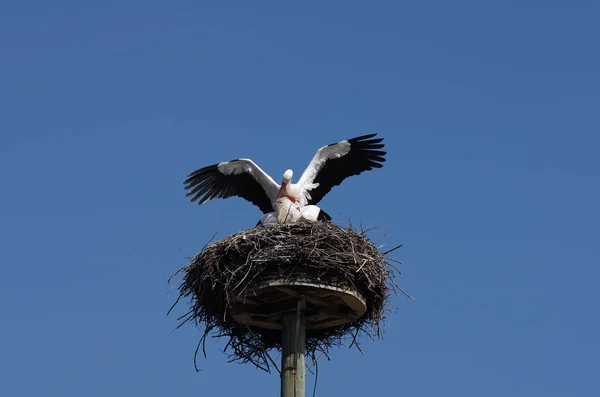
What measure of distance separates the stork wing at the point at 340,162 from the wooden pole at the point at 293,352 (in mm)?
3351

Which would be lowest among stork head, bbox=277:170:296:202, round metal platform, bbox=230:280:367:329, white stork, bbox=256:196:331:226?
round metal platform, bbox=230:280:367:329

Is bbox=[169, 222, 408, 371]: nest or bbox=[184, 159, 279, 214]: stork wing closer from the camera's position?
bbox=[169, 222, 408, 371]: nest

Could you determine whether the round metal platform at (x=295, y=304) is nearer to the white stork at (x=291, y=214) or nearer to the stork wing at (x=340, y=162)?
the white stork at (x=291, y=214)

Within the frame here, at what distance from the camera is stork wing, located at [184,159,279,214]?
16344mm

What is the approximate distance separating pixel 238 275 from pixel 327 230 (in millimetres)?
1240

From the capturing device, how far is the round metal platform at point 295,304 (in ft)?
41.8

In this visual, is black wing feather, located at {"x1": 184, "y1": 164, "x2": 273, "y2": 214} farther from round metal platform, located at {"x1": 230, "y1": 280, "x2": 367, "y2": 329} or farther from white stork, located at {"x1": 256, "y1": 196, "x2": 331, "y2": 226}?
round metal platform, located at {"x1": 230, "y1": 280, "x2": 367, "y2": 329}

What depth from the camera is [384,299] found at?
13.5 metres

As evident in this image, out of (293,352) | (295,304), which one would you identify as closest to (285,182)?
(295,304)

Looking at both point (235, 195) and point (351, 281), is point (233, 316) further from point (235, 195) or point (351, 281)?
point (235, 195)

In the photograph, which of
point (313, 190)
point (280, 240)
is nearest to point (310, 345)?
point (280, 240)

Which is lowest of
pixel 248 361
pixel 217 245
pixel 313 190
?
pixel 248 361

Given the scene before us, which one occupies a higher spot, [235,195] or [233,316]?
[235,195]

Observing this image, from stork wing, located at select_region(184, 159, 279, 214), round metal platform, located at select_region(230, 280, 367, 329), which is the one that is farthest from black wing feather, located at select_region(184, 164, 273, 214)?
round metal platform, located at select_region(230, 280, 367, 329)
